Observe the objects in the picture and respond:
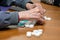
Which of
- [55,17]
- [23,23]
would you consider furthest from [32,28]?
[55,17]

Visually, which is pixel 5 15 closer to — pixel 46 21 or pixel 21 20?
pixel 21 20

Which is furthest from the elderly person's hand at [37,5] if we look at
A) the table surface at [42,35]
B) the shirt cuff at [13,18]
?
the shirt cuff at [13,18]

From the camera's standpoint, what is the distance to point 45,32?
92cm

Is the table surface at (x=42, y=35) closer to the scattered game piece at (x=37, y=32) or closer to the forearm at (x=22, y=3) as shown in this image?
the scattered game piece at (x=37, y=32)

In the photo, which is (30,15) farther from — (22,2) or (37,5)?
(22,2)

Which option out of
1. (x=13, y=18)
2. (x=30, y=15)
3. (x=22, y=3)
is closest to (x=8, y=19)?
(x=13, y=18)

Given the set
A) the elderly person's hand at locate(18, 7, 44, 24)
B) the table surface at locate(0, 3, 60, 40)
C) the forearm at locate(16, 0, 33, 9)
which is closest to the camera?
the table surface at locate(0, 3, 60, 40)

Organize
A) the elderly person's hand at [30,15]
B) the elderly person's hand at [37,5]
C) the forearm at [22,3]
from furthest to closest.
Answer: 1. the forearm at [22,3]
2. the elderly person's hand at [37,5]
3. the elderly person's hand at [30,15]

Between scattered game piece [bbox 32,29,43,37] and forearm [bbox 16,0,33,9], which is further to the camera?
forearm [bbox 16,0,33,9]

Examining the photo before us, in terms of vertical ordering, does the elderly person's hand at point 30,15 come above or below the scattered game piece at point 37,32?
above

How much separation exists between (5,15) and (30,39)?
0.23 m

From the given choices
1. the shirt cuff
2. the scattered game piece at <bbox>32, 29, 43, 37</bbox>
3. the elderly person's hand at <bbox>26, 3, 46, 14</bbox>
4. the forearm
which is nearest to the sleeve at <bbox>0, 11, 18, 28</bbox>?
the shirt cuff

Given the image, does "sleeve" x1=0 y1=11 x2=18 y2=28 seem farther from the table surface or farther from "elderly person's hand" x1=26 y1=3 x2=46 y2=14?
"elderly person's hand" x1=26 y1=3 x2=46 y2=14

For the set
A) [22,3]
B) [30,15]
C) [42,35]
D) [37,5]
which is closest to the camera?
[42,35]
